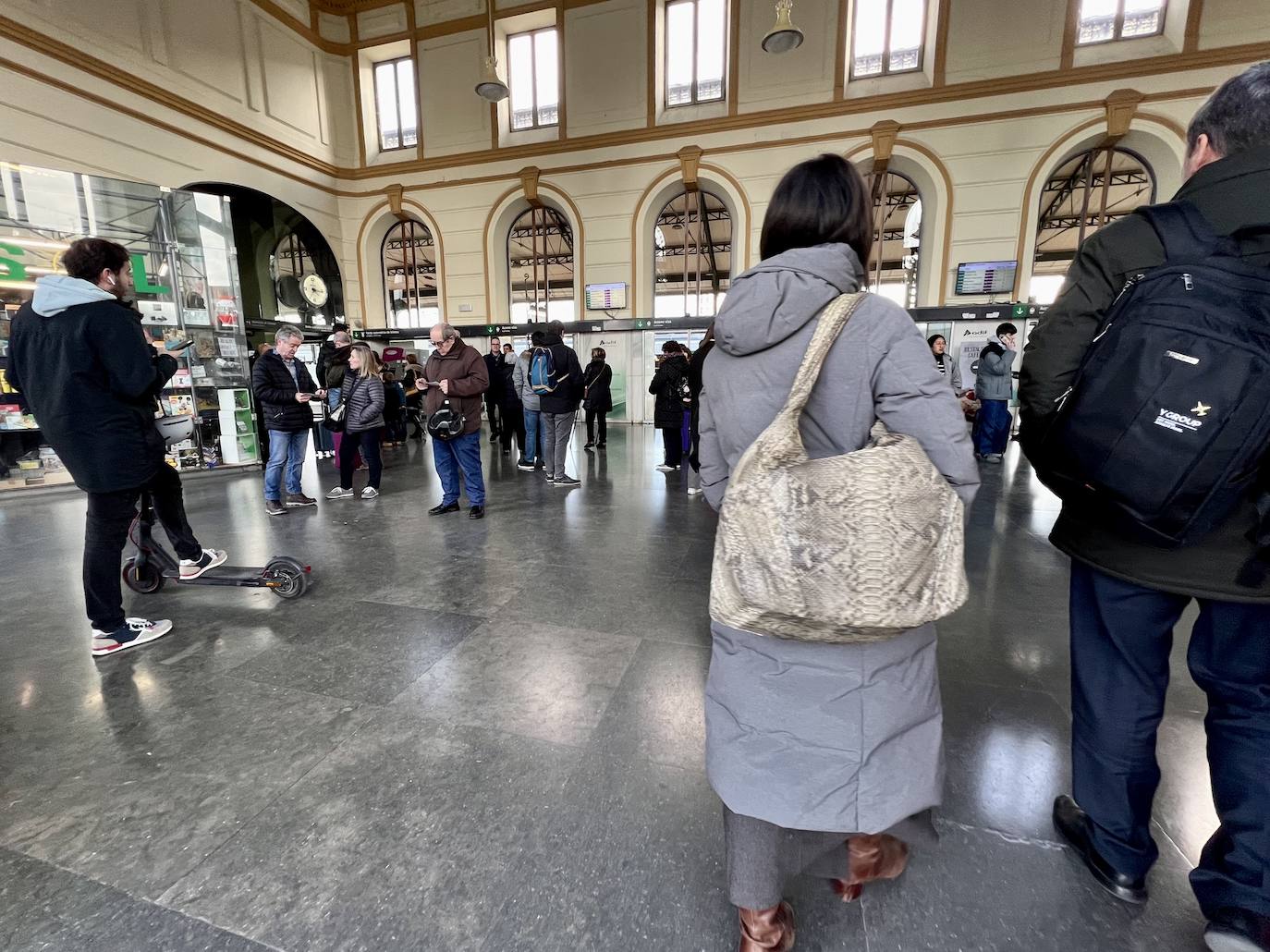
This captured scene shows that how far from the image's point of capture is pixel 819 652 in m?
1.07

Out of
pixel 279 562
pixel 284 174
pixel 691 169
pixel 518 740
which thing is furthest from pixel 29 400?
pixel 284 174

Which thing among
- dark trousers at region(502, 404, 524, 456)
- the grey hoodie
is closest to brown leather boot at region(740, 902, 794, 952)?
the grey hoodie

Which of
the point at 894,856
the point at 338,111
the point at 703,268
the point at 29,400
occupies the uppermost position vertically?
the point at 338,111

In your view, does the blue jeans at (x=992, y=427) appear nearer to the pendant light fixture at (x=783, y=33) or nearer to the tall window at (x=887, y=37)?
the pendant light fixture at (x=783, y=33)

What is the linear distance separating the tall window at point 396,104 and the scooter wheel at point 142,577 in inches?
580

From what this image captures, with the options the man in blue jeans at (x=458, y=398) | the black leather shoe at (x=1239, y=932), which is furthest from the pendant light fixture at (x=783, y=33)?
the black leather shoe at (x=1239, y=932)

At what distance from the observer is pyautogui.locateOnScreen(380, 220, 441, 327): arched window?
A: 596 inches

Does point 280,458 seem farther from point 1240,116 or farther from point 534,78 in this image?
point 534,78

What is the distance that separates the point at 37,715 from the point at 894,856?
121 inches

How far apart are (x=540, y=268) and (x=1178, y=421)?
78.1ft

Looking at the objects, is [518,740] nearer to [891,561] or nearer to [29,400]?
[891,561]

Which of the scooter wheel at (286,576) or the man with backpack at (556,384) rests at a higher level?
the man with backpack at (556,384)

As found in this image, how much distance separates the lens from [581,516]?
4.95 m

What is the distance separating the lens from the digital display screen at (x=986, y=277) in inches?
440
